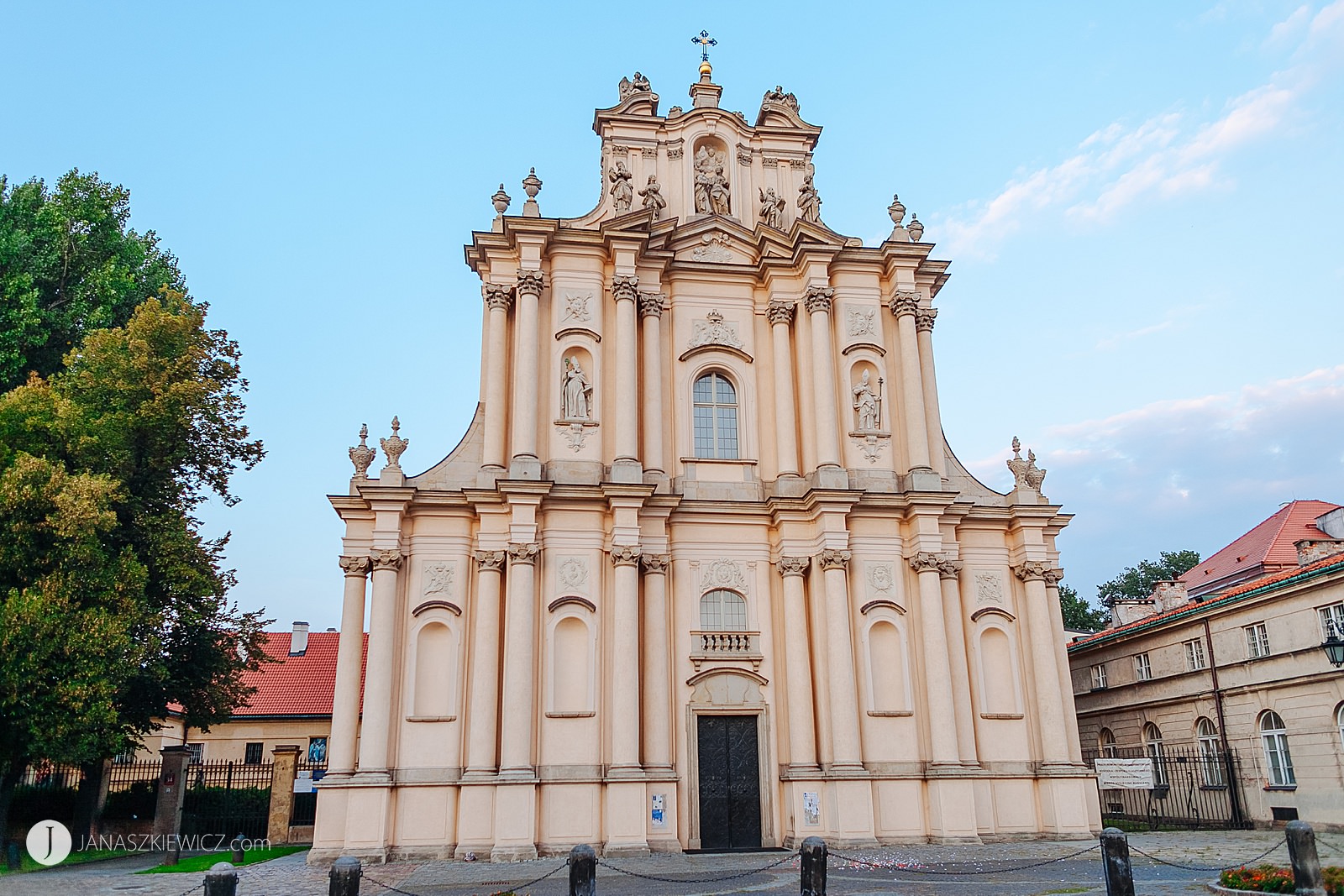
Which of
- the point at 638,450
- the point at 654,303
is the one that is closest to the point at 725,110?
the point at 654,303

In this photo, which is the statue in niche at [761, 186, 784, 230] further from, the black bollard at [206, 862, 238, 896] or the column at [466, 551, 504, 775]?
the black bollard at [206, 862, 238, 896]

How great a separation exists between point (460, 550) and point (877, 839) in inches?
405

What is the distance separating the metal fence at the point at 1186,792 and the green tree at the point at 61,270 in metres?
27.8

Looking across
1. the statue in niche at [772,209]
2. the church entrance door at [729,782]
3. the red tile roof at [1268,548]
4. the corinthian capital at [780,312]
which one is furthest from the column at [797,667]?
the red tile roof at [1268,548]

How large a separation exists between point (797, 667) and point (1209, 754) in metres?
13.1

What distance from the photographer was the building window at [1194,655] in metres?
26.7

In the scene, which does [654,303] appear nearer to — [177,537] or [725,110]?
[725,110]

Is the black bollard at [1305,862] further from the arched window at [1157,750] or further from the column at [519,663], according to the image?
the arched window at [1157,750]

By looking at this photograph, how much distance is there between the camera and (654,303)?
23.2 m

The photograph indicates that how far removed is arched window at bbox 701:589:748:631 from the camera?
21500 mm

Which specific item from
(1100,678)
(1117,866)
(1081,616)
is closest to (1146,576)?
(1081,616)

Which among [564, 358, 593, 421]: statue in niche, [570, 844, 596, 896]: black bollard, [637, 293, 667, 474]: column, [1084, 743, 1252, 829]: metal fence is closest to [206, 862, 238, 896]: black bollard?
[570, 844, 596, 896]: black bollard

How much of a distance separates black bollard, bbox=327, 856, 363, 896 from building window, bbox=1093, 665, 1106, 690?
27.1 m

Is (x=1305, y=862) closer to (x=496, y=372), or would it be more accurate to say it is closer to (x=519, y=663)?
(x=519, y=663)
